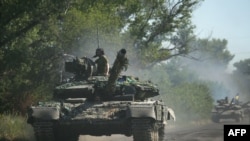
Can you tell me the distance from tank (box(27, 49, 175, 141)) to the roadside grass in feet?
6.49

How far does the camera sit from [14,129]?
15414 mm

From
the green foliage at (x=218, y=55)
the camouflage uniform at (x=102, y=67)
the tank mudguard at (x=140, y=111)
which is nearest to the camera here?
the tank mudguard at (x=140, y=111)

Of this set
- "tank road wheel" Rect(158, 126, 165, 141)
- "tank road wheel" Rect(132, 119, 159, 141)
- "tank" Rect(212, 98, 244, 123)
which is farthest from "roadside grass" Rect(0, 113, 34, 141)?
"tank" Rect(212, 98, 244, 123)

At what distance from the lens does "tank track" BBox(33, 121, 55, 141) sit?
11.8m

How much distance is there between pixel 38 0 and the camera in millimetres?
19125

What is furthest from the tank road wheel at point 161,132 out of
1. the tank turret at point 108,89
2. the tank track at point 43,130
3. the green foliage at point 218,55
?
the green foliage at point 218,55

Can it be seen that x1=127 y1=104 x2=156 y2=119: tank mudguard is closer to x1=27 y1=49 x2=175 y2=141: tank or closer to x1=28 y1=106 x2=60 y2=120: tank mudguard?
x1=27 y1=49 x2=175 y2=141: tank

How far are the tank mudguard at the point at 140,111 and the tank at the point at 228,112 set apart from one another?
21.3 meters

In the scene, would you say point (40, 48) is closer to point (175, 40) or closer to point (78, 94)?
point (78, 94)

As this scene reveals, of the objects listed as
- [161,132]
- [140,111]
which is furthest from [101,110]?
[161,132]

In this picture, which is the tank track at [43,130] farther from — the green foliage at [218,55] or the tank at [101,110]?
Result: the green foliage at [218,55]

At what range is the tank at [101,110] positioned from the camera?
11.7m

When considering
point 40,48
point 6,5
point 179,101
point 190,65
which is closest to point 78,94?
point 6,5

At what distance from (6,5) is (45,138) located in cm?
803
